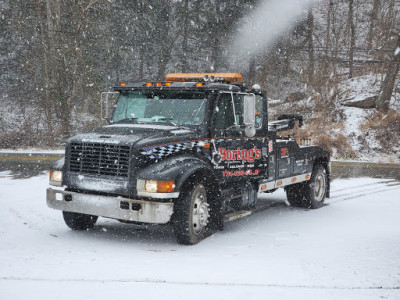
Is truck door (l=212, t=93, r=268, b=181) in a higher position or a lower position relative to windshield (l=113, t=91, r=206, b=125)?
lower

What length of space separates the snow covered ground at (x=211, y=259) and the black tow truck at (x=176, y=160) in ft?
1.51

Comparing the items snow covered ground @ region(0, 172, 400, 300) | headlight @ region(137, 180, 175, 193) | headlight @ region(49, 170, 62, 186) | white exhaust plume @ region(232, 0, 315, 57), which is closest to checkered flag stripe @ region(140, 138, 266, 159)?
headlight @ region(137, 180, 175, 193)

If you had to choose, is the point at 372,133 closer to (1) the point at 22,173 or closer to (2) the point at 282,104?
(2) the point at 282,104

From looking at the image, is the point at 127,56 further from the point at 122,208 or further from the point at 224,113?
the point at 122,208

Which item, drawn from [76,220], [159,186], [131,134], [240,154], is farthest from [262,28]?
[159,186]

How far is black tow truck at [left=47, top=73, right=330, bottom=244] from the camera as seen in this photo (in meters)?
6.75

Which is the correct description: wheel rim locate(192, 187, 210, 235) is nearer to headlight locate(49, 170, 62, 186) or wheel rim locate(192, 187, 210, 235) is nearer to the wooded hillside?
headlight locate(49, 170, 62, 186)

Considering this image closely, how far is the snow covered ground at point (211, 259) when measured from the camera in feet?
16.6

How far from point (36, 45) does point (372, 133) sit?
21.2 metres

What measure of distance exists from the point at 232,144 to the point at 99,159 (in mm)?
2147

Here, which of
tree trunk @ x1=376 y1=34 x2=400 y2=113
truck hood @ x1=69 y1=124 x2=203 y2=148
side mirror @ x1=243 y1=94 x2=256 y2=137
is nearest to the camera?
truck hood @ x1=69 y1=124 x2=203 y2=148

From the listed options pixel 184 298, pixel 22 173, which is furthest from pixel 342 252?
pixel 22 173

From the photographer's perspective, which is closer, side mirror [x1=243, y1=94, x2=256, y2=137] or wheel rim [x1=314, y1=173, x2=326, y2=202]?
side mirror [x1=243, y1=94, x2=256, y2=137]

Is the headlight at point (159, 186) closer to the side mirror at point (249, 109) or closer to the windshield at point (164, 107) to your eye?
the windshield at point (164, 107)
